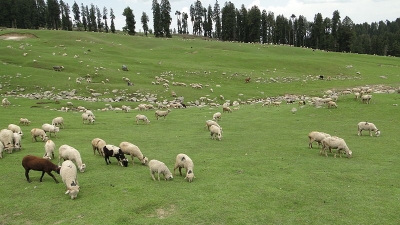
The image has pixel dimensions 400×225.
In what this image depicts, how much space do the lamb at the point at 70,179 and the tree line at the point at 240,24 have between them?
124m

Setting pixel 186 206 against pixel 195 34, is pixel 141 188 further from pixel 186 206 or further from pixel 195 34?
pixel 195 34

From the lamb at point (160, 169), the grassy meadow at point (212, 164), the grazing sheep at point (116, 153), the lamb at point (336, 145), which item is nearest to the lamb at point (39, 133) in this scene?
the grassy meadow at point (212, 164)

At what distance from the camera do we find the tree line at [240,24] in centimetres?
12669

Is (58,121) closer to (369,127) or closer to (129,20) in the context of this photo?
(369,127)

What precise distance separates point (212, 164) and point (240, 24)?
128552 millimetres

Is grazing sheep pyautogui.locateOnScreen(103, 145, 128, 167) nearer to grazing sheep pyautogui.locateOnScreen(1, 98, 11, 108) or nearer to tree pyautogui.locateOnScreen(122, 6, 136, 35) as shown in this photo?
grazing sheep pyautogui.locateOnScreen(1, 98, 11, 108)

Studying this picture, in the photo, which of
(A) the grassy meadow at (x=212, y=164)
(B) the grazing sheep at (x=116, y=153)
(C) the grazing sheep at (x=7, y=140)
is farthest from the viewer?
(C) the grazing sheep at (x=7, y=140)

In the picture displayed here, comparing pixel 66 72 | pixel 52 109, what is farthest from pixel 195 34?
pixel 52 109

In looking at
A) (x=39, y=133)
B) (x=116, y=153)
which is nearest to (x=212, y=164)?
(x=116, y=153)

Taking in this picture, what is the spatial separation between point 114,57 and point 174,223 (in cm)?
6624

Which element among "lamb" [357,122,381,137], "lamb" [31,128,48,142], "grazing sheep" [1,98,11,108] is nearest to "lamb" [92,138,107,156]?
"lamb" [31,128,48,142]

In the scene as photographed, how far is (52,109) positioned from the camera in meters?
37.9

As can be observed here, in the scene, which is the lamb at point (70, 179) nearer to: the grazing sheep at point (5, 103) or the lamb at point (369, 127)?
the lamb at point (369, 127)

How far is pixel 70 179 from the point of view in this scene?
13.5 meters
